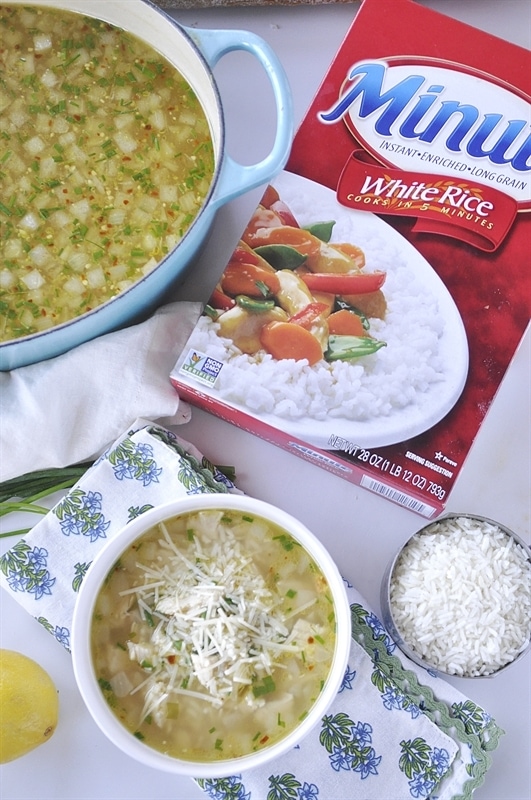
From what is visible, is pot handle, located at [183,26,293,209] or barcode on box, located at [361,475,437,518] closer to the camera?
pot handle, located at [183,26,293,209]

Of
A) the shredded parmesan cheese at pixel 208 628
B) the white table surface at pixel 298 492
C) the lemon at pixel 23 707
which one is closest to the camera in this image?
the shredded parmesan cheese at pixel 208 628

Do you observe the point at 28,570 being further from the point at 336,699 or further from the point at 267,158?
the point at 267,158

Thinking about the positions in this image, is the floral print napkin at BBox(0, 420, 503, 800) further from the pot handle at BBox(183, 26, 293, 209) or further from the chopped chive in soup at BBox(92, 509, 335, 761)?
the pot handle at BBox(183, 26, 293, 209)

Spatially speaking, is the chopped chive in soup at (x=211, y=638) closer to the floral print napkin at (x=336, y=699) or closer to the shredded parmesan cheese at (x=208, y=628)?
the shredded parmesan cheese at (x=208, y=628)

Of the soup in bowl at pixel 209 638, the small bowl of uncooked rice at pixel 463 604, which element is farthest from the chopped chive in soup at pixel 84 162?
the small bowl of uncooked rice at pixel 463 604

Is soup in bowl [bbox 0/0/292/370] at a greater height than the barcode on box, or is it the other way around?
soup in bowl [bbox 0/0/292/370]

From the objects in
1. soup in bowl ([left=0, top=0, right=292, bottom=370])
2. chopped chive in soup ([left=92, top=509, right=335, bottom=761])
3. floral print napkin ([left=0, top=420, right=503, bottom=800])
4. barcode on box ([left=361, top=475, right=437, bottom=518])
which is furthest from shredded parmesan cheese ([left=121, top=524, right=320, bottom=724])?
soup in bowl ([left=0, top=0, right=292, bottom=370])
